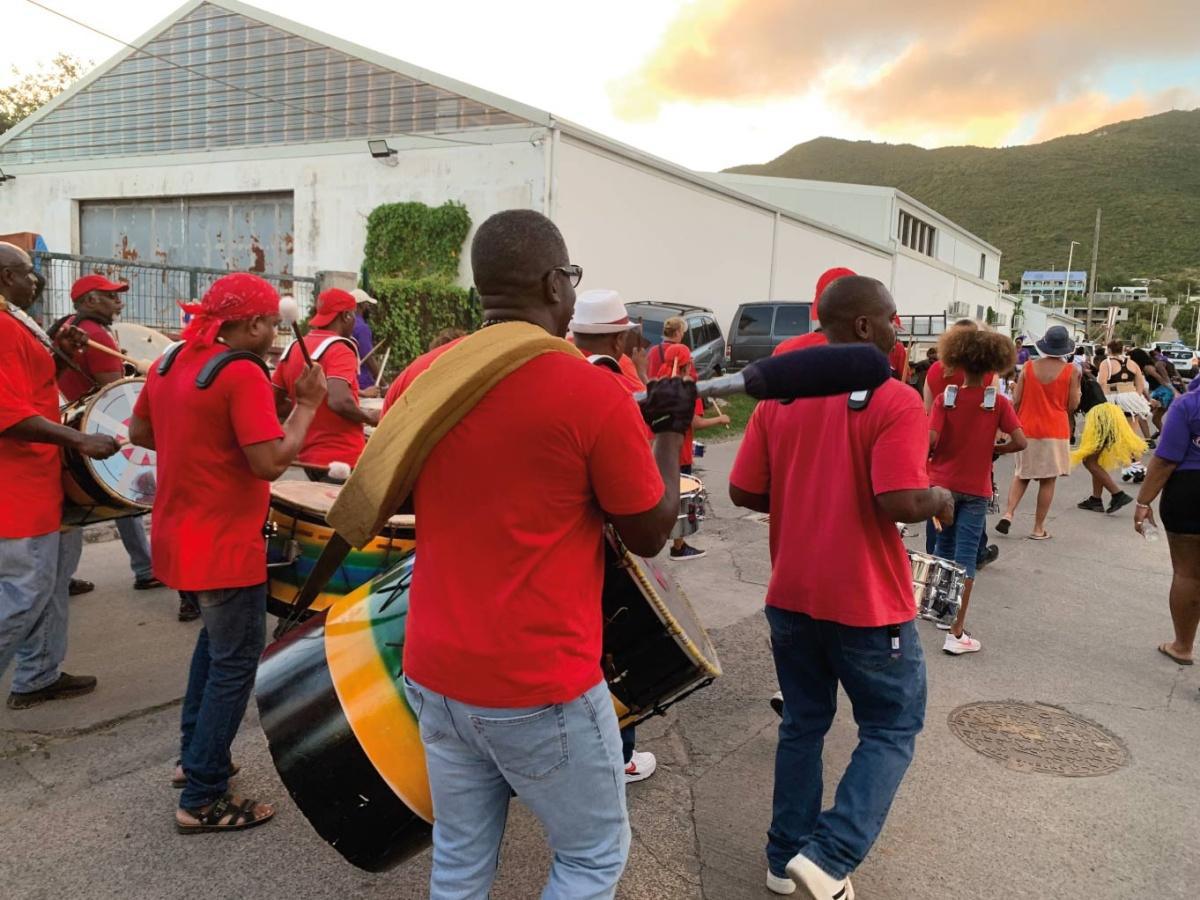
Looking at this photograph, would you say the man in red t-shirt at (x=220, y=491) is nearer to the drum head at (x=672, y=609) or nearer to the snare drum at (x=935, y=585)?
the drum head at (x=672, y=609)

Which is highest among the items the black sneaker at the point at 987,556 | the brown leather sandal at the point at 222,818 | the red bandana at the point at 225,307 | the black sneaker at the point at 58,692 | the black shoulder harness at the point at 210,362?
the red bandana at the point at 225,307

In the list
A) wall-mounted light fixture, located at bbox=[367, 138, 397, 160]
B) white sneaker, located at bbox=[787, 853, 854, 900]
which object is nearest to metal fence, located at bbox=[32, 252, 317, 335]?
wall-mounted light fixture, located at bbox=[367, 138, 397, 160]

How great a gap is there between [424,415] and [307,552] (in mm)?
2170

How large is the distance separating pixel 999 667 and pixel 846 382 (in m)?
4.13

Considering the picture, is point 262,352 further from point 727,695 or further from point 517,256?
point 727,695

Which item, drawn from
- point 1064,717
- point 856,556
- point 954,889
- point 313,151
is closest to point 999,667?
point 1064,717

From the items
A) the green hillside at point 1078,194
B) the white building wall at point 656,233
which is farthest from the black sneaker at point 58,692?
the green hillside at point 1078,194

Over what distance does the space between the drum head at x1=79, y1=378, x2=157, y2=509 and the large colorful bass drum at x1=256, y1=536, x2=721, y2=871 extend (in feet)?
7.21

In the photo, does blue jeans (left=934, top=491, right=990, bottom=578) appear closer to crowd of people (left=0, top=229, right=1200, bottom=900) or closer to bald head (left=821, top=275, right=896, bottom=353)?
crowd of people (left=0, top=229, right=1200, bottom=900)

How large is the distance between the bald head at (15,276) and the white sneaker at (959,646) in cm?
528

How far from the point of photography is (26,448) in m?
3.67

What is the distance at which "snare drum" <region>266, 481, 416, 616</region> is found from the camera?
3.58 metres

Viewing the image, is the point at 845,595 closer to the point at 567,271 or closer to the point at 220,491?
the point at 567,271

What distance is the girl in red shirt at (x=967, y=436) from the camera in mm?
5387
